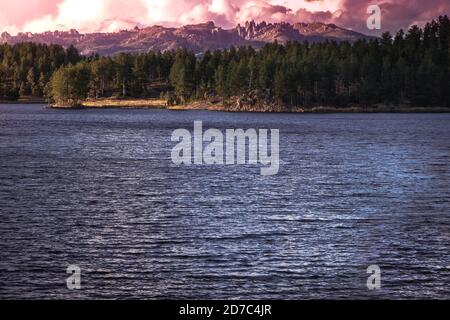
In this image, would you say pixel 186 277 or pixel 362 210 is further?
pixel 362 210

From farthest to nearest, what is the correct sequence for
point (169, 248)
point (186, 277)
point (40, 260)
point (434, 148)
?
point (434, 148) → point (169, 248) → point (40, 260) → point (186, 277)

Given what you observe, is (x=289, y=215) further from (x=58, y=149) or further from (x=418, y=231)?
(x=58, y=149)

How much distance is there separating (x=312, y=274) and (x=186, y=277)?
5850mm

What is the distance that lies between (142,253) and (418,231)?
1704cm

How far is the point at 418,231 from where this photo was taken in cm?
4191

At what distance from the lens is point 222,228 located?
42062mm

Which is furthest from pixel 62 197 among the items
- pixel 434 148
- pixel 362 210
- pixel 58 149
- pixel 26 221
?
pixel 434 148

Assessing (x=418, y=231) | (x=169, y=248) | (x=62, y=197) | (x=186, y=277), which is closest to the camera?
(x=186, y=277)

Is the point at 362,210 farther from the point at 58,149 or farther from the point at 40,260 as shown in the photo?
the point at 58,149

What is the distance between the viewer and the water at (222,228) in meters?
30.8

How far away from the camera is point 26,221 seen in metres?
43.4

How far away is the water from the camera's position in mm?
30797

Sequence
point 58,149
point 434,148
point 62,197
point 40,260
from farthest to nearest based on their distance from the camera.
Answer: point 434,148 < point 58,149 < point 62,197 < point 40,260

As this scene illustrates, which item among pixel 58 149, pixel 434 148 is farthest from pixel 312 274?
pixel 434 148
